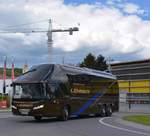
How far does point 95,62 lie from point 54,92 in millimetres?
97307

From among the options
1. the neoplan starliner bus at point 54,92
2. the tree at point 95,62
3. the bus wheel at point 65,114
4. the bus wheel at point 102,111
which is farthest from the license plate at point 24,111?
the tree at point 95,62

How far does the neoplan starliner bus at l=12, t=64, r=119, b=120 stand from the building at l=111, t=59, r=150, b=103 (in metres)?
58.9

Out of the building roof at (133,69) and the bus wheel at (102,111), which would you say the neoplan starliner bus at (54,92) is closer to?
the bus wheel at (102,111)

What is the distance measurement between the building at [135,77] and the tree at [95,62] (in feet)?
57.5

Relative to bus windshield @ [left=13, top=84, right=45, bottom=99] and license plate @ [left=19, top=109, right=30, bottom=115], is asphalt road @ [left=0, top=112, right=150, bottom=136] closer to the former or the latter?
license plate @ [left=19, top=109, right=30, bottom=115]

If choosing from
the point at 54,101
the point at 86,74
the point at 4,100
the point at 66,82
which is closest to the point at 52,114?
the point at 54,101

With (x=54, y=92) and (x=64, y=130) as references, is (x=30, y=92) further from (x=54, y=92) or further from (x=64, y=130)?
(x=64, y=130)

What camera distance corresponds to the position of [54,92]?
29.0 m

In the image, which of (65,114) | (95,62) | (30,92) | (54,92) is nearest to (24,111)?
(30,92)

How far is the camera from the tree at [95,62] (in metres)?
125

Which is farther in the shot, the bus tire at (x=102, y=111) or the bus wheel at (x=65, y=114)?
the bus tire at (x=102, y=111)

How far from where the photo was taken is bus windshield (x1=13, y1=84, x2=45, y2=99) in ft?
92.2

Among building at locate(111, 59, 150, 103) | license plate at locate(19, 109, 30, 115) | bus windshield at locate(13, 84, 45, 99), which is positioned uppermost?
building at locate(111, 59, 150, 103)

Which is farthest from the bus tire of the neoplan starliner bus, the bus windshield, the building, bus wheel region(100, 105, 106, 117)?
the building
